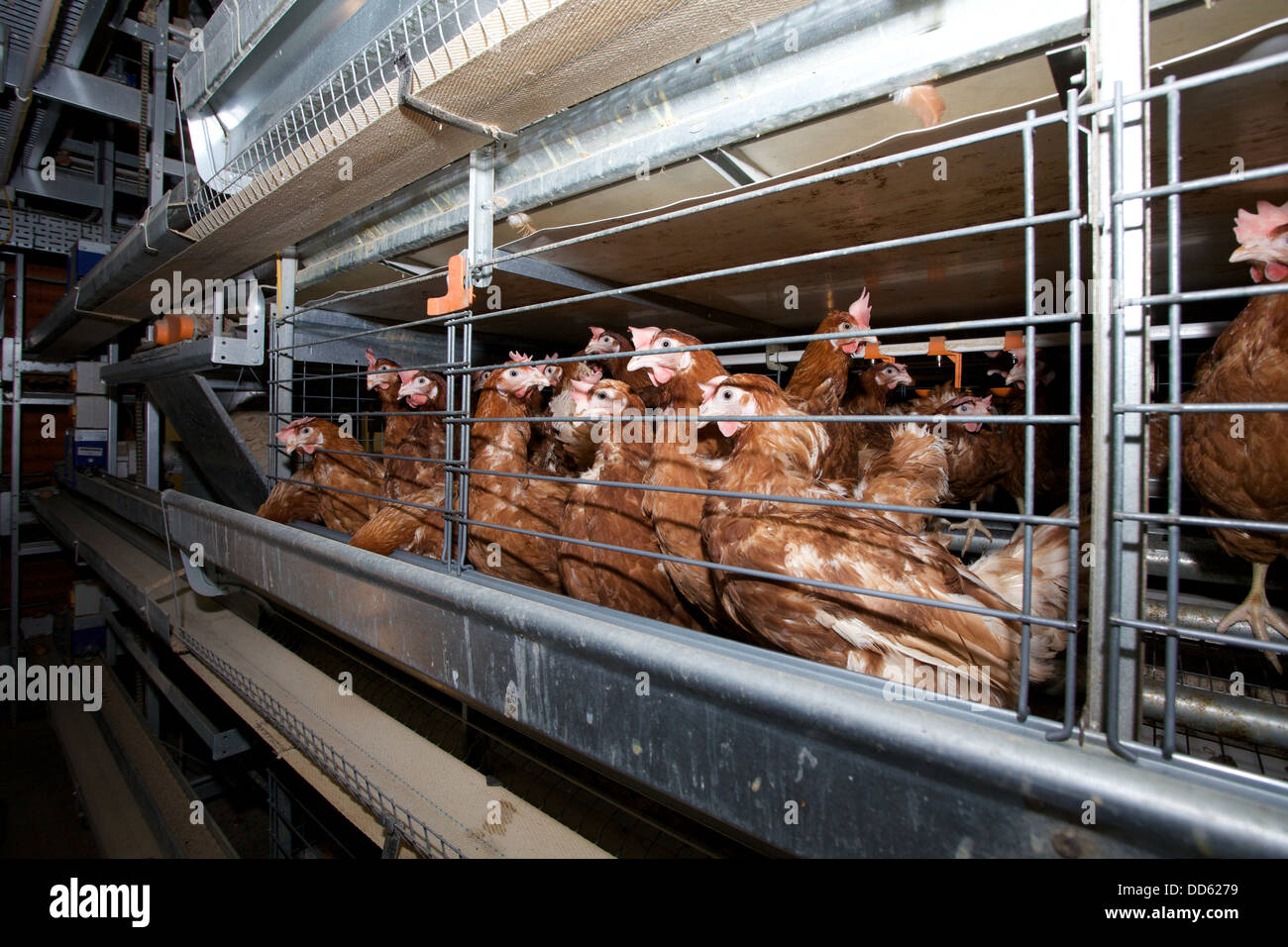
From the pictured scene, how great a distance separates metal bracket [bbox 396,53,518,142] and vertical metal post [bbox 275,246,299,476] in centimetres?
129

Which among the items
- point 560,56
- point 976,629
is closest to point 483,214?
point 560,56

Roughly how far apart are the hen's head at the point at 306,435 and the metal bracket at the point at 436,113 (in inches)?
68.9

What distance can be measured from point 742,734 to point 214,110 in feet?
9.41

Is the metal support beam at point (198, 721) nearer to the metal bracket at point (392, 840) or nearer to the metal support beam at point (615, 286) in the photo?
the metal bracket at point (392, 840)

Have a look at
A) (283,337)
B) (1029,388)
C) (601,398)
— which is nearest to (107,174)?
(283,337)

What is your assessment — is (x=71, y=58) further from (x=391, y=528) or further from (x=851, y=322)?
(x=851, y=322)

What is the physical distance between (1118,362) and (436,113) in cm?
119

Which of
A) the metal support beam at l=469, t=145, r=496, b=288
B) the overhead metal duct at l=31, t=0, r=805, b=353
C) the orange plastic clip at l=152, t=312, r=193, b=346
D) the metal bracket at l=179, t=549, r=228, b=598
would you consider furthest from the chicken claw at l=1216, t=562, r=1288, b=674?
the orange plastic clip at l=152, t=312, r=193, b=346

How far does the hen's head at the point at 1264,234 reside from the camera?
47.1 inches

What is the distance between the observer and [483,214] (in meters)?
1.30

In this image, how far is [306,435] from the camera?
8.26 ft

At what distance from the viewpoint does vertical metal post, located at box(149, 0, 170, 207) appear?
326 cm

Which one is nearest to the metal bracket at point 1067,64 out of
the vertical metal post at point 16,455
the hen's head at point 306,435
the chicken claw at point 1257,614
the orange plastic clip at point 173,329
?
the chicken claw at point 1257,614

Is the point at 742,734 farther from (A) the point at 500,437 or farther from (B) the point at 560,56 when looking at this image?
(A) the point at 500,437
